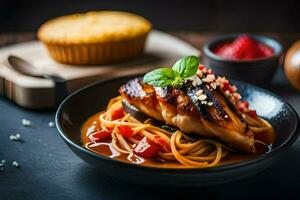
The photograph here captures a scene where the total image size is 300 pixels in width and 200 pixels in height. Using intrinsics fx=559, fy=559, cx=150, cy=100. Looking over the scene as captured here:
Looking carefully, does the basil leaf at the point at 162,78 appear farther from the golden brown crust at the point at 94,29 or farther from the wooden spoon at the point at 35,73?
the golden brown crust at the point at 94,29

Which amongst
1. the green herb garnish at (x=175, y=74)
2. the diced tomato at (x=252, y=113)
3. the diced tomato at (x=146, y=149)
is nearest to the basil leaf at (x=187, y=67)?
the green herb garnish at (x=175, y=74)

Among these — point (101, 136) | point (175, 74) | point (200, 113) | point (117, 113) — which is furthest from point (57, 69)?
point (200, 113)

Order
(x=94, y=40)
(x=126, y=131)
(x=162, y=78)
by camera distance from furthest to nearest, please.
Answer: (x=94, y=40)
(x=126, y=131)
(x=162, y=78)

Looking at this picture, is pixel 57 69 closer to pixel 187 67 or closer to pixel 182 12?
pixel 187 67

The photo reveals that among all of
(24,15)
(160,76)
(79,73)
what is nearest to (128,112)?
(160,76)

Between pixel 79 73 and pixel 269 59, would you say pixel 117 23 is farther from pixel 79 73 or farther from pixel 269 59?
pixel 269 59

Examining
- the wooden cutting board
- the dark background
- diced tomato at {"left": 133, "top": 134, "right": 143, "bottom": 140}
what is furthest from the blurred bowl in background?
the dark background
